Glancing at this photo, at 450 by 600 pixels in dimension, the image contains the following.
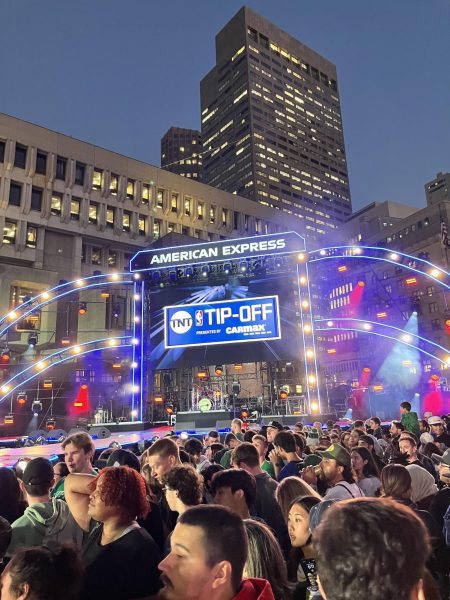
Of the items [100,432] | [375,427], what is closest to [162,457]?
[375,427]

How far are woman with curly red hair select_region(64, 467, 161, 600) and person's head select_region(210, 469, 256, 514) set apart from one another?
93 centimetres

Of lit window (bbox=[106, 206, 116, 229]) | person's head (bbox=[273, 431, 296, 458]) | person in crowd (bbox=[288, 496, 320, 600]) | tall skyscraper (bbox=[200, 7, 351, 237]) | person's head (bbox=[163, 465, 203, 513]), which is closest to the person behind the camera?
person in crowd (bbox=[288, 496, 320, 600])

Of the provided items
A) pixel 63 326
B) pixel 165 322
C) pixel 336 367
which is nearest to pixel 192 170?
pixel 336 367

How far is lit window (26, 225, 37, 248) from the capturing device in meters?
42.0

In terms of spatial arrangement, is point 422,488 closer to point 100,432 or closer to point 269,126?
point 100,432

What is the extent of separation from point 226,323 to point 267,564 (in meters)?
21.9

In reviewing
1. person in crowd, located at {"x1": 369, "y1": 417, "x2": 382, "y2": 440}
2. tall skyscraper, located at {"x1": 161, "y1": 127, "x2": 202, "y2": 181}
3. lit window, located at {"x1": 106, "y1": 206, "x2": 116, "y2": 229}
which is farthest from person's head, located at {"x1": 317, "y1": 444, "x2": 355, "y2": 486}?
tall skyscraper, located at {"x1": 161, "y1": 127, "x2": 202, "y2": 181}

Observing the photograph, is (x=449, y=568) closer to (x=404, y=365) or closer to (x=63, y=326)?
(x=63, y=326)

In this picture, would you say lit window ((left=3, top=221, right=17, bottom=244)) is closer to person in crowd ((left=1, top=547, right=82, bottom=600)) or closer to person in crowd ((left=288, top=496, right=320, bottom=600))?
person in crowd ((left=288, top=496, right=320, bottom=600))

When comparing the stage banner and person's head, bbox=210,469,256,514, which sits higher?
the stage banner

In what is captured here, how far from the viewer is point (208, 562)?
206cm

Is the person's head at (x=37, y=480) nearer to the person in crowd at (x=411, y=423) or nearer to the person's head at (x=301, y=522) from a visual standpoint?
the person's head at (x=301, y=522)

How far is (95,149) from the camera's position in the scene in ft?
154

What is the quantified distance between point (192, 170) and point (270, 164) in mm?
35465
